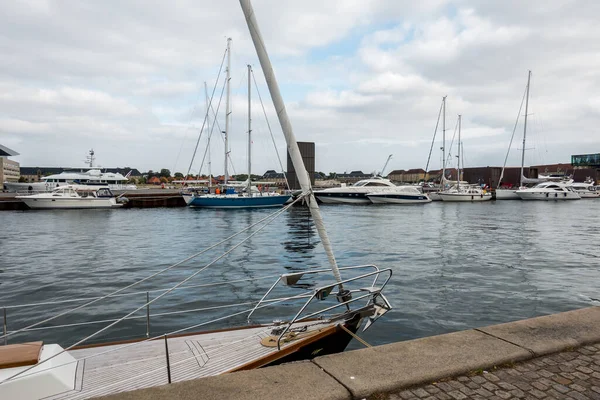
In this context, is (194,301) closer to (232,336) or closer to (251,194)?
(232,336)

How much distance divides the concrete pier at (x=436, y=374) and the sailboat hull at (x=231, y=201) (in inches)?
1969

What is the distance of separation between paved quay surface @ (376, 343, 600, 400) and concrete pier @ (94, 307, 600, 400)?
1cm

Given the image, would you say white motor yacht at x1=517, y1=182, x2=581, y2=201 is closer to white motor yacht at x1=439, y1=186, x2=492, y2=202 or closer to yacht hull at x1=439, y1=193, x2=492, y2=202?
white motor yacht at x1=439, y1=186, x2=492, y2=202

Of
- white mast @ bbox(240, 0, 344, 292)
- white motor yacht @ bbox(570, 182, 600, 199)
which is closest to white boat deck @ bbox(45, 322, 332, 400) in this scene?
white mast @ bbox(240, 0, 344, 292)

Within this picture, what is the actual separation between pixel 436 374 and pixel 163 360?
12.9 ft

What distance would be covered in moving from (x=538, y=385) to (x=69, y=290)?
14.6 meters

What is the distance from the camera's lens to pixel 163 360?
249 inches

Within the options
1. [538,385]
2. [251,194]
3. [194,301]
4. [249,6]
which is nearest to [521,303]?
[538,385]

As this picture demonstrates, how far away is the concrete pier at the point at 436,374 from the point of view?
4.34m

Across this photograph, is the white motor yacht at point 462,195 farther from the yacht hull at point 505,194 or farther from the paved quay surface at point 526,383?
the paved quay surface at point 526,383

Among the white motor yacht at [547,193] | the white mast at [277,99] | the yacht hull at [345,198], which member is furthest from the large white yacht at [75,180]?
the white mast at [277,99]

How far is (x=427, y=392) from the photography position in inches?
175

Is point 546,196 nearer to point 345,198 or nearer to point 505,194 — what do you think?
point 505,194

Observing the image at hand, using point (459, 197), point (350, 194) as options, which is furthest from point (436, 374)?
point (459, 197)
